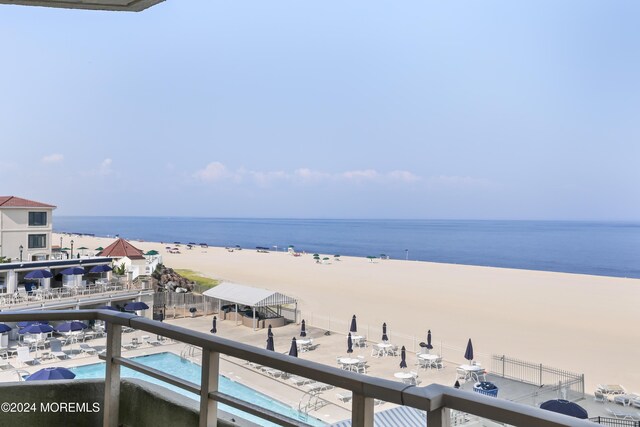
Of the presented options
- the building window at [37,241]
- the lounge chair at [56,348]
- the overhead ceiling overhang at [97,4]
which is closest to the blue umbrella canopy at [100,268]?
the building window at [37,241]

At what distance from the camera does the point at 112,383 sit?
2328 mm

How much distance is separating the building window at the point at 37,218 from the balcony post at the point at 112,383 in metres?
21.2

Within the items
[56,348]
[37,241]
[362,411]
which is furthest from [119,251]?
[362,411]

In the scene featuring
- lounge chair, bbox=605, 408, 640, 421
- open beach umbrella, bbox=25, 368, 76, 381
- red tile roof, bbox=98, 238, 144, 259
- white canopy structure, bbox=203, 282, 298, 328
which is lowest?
lounge chair, bbox=605, 408, 640, 421

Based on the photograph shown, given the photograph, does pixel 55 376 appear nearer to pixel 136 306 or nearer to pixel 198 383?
pixel 198 383

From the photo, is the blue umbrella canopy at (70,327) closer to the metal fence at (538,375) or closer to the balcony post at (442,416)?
the metal fence at (538,375)

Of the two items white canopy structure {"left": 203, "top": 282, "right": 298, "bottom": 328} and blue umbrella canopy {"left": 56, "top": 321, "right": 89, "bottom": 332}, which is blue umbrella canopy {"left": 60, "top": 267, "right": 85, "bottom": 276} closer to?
white canopy structure {"left": 203, "top": 282, "right": 298, "bottom": 328}

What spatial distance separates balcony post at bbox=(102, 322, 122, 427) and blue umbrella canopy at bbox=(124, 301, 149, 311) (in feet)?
46.3

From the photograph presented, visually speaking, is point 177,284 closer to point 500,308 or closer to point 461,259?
point 500,308

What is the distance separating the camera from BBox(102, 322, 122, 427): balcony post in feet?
7.32

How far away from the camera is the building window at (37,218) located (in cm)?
2061

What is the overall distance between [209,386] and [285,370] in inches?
18.1

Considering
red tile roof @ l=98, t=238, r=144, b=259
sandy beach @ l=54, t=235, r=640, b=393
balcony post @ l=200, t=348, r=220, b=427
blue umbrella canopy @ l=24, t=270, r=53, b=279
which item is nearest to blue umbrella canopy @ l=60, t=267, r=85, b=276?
blue umbrella canopy @ l=24, t=270, r=53, b=279

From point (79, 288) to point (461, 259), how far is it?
1838 inches
